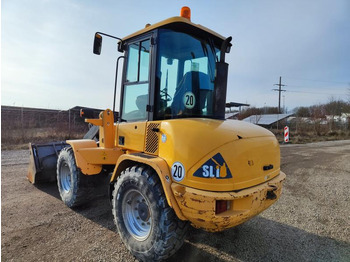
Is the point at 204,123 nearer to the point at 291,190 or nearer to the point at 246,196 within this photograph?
the point at 246,196

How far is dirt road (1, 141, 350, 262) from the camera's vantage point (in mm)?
2789

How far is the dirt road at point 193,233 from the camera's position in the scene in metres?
2.79

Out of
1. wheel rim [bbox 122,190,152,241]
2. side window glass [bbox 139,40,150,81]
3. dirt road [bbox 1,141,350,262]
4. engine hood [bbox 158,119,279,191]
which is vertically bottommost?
dirt road [bbox 1,141,350,262]

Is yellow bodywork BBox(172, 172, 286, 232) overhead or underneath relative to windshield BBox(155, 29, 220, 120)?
underneath

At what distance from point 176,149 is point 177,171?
0.22 meters

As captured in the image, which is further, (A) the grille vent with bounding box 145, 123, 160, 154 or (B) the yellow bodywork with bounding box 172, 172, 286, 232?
(A) the grille vent with bounding box 145, 123, 160, 154

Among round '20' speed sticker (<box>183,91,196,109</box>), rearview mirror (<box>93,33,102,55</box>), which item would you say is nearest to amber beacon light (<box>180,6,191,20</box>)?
round '20' speed sticker (<box>183,91,196,109</box>)

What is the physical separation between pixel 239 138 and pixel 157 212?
3.73ft

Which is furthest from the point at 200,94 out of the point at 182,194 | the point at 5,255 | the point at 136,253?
the point at 5,255

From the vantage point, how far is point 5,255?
2738 mm

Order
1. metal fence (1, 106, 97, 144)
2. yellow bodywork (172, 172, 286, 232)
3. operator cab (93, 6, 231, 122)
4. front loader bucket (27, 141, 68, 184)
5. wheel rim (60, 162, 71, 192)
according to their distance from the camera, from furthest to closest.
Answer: metal fence (1, 106, 97, 144)
front loader bucket (27, 141, 68, 184)
wheel rim (60, 162, 71, 192)
operator cab (93, 6, 231, 122)
yellow bodywork (172, 172, 286, 232)

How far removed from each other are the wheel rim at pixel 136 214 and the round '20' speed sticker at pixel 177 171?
0.57 m

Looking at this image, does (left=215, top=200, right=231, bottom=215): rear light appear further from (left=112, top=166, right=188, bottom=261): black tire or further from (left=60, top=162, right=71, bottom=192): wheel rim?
(left=60, top=162, right=71, bottom=192): wheel rim

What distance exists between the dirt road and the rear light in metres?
0.80
